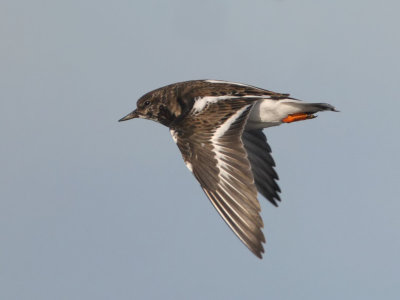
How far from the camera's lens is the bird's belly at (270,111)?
14.2m

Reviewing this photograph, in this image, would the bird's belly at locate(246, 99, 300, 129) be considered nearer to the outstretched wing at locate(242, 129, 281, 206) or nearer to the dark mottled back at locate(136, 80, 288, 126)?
the dark mottled back at locate(136, 80, 288, 126)

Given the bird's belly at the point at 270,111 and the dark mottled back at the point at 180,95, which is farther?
the bird's belly at the point at 270,111

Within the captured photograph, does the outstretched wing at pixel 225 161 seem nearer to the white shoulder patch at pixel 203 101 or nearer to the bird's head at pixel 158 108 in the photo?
the white shoulder patch at pixel 203 101

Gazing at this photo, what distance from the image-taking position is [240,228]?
1183 cm

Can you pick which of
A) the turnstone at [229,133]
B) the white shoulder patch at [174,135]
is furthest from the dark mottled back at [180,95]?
the white shoulder patch at [174,135]

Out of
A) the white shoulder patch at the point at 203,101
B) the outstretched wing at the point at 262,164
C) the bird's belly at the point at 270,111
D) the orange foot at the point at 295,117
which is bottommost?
the outstretched wing at the point at 262,164

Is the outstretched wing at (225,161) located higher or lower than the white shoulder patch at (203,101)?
lower

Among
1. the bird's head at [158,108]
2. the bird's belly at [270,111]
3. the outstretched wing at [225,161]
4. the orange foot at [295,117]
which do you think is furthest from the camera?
the bird's head at [158,108]

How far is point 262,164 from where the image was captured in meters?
15.0

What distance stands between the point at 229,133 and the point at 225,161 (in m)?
0.50

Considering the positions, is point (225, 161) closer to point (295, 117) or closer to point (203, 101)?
point (203, 101)

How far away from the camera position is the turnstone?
1205 cm

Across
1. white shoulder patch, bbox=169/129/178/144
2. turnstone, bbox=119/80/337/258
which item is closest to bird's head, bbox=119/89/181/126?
turnstone, bbox=119/80/337/258

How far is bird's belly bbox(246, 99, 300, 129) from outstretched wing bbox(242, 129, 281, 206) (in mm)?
554
